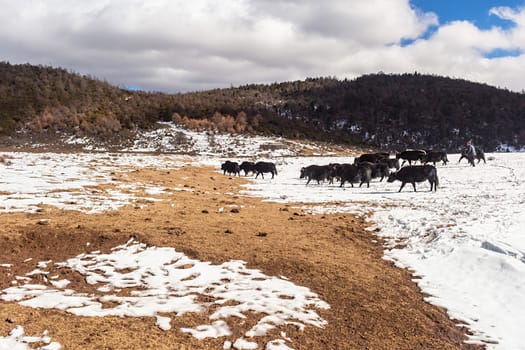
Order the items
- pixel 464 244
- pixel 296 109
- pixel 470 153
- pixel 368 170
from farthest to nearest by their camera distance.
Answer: pixel 296 109
pixel 470 153
pixel 368 170
pixel 464 244

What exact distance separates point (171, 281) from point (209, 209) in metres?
7.04

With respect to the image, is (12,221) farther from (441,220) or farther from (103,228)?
(441,220)

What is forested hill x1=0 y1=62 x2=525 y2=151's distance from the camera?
2584 inches

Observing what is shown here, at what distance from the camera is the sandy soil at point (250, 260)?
198 inches

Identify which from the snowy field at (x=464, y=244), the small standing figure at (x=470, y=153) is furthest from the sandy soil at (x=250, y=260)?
the small standing figure at (x=470, y=153)

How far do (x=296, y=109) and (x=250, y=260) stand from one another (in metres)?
93.8

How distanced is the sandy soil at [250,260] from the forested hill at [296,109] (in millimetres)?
49046

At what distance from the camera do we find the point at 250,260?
8.34 meters

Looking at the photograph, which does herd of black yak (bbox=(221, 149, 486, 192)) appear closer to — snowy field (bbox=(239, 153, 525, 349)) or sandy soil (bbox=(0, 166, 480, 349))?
snowy field (bbox=(239, 153, 525, 349))

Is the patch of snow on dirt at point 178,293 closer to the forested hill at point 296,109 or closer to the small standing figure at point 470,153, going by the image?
the small standing figure at point 470,153

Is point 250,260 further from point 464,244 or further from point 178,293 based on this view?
point 464,244

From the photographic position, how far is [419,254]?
8.80m

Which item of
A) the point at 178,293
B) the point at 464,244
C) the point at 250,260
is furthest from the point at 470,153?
the point at 178,293

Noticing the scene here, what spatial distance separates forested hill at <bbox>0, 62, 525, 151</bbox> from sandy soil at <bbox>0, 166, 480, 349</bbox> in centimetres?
4905
